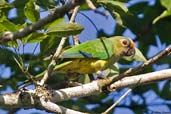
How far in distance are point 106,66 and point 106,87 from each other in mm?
565

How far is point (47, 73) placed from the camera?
1640mm

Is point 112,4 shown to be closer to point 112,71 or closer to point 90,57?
point 112,71

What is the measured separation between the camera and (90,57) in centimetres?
249

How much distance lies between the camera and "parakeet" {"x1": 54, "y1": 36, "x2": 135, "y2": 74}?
7.16 ft

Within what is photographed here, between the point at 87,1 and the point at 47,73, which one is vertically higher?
the point at 87,1

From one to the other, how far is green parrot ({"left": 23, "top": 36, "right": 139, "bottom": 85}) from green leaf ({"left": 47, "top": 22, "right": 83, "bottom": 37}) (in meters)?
0.54

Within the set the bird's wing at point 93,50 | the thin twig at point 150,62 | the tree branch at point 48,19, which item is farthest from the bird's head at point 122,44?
the tree branch at point 48,19

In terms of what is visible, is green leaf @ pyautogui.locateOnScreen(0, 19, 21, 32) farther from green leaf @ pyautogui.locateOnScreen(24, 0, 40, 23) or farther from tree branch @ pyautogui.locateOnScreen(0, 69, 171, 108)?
tree branch @ pyautogui.locateOnScreen(0, 69, 171, 108)

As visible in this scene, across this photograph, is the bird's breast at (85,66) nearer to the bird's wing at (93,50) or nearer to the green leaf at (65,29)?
the bird's wing at (93,50)

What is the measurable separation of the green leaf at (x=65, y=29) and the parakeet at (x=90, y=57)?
0.55 m

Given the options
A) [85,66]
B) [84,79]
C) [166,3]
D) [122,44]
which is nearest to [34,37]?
[166,3]

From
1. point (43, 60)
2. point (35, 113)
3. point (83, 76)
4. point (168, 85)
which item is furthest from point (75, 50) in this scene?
point (168, 85)

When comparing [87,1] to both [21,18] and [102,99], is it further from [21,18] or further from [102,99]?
[102,99]

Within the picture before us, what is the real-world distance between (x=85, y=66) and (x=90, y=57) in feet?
0.64
